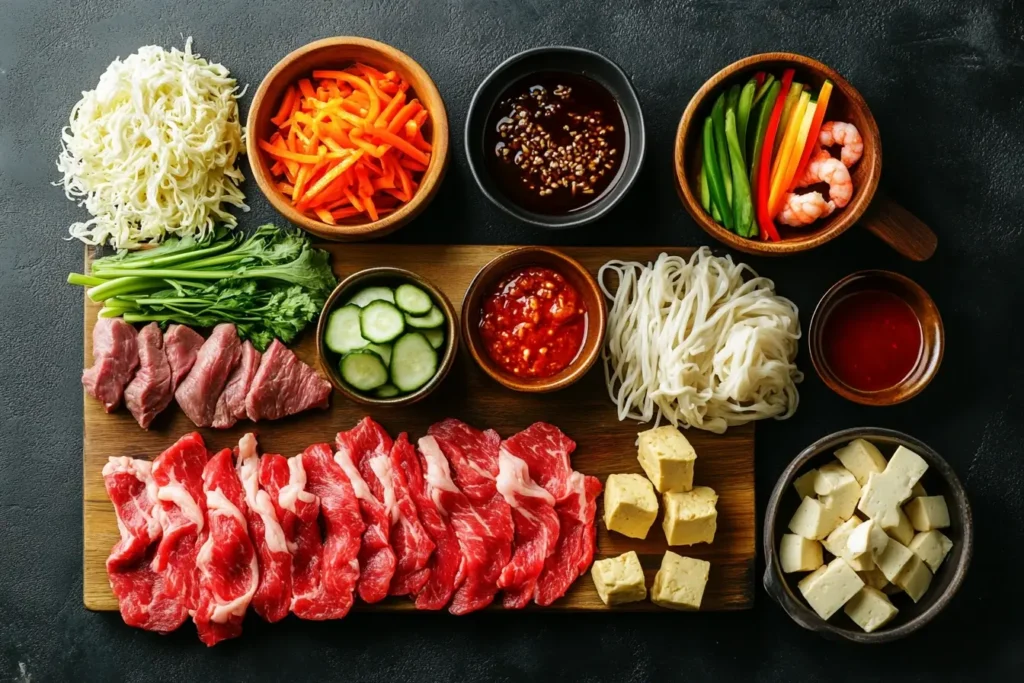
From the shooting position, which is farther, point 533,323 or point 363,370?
point 533,323

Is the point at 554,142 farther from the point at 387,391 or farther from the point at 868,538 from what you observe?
the point at 868,538

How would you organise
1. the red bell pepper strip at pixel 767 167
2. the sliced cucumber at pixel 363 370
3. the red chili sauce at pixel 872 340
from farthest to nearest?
the red chili sauce at pixel 872 340 → the red bell pepper strip at pixel 767 167 → the sliced cucumber at pixel 363 370

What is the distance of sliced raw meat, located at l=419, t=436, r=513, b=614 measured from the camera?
4023mm

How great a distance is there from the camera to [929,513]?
400 cm

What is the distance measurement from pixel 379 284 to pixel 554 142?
111 cm

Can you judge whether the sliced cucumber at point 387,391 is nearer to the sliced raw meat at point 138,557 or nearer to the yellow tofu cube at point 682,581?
the sliced raw meat at point 138,557

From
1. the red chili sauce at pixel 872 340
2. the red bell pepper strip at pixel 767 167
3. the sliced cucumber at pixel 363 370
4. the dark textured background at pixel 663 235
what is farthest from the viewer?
the dark textured background at pixel 663 235

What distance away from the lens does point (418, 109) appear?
4008 mm

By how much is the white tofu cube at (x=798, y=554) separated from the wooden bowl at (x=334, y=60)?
2.44 m

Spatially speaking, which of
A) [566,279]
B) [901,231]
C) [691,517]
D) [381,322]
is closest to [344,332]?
[381,322]

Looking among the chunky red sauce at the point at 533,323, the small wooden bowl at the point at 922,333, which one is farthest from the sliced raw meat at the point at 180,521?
the small wooden bowl at the point at 922,333

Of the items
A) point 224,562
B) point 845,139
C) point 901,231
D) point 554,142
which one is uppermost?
point 845,139

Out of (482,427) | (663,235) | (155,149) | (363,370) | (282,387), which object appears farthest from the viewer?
(663,235)

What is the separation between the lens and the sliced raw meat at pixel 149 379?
13.3 feet
